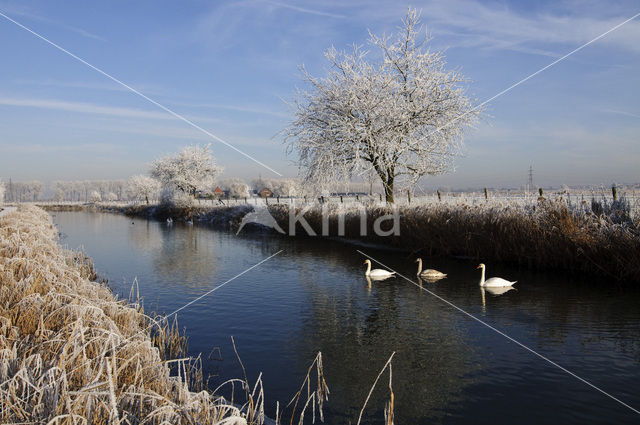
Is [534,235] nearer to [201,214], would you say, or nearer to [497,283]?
[497,283]

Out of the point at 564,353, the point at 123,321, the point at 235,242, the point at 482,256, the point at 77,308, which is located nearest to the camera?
the point at 77,308

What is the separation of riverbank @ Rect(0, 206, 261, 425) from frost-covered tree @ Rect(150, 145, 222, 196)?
65316 mm

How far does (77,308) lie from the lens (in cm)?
565

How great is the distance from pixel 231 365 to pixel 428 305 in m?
5.45

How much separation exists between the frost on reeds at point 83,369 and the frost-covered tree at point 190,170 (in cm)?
6525

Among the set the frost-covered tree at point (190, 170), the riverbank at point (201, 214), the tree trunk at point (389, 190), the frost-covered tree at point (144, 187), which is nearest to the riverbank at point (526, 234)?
the tree trunk at point (389, 190)

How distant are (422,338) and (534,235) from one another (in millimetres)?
9116

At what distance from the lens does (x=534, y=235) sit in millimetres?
15469

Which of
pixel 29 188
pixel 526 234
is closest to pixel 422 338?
pixel 526 234

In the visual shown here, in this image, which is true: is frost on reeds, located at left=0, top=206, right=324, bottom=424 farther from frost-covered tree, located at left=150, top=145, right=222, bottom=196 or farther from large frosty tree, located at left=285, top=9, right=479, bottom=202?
frost-covered tree, located at left=150, top=145, right=222, bottom=196

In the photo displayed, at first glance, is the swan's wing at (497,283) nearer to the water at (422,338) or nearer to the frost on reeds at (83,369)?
the water at (422,338)

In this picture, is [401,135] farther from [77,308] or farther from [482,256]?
[77,308]

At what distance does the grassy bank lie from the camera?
12.9m

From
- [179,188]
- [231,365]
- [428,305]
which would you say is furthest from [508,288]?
[179,188]
